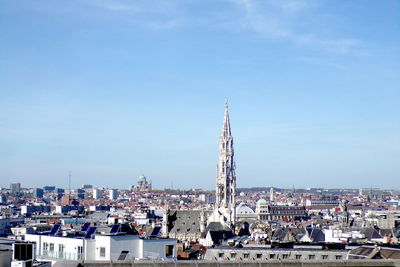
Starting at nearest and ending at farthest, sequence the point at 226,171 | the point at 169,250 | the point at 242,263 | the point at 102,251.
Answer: the point at 242,263
the point at 102,251
the point at 169,250
the point at 226,171

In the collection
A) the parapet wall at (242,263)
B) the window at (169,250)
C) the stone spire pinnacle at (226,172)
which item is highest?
the stone spire pinnacle at (226,172)

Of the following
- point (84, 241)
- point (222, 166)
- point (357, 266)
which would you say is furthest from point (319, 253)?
point (222, 166)

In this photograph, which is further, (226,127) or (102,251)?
(226,127)

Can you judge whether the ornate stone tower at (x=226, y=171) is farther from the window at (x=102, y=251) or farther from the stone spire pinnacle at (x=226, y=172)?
the window at (x=102, y=251)

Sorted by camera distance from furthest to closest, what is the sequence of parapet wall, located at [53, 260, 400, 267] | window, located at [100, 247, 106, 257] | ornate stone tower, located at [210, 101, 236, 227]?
ornate stone tower, located at [210, 101, 236, 227] → window, located at [100, 247, 106, 257] → parapet wall, located at [53, 260, 400, 267]

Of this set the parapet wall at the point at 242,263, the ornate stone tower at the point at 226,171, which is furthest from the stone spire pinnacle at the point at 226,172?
the parapet wall at the point at 242,263

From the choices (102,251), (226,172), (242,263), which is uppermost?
(226,172)

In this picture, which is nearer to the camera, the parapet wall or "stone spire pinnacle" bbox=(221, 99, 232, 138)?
the parapet wall

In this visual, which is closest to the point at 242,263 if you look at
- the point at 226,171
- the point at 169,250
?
the point at 169,250

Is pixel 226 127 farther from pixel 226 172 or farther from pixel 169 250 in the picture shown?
pixel 169 250

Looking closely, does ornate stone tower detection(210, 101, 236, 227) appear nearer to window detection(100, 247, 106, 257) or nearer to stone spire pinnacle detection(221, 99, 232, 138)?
stone spire pinnacle detection(221, 99, 232, 138)

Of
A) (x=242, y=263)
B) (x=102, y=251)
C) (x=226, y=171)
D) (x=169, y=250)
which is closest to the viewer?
(x=242, y=263)

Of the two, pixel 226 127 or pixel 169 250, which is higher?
pixel 226 127

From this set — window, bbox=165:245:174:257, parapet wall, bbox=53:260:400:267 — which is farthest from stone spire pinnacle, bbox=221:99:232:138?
parapet wall, bbox=53:260:400:267
